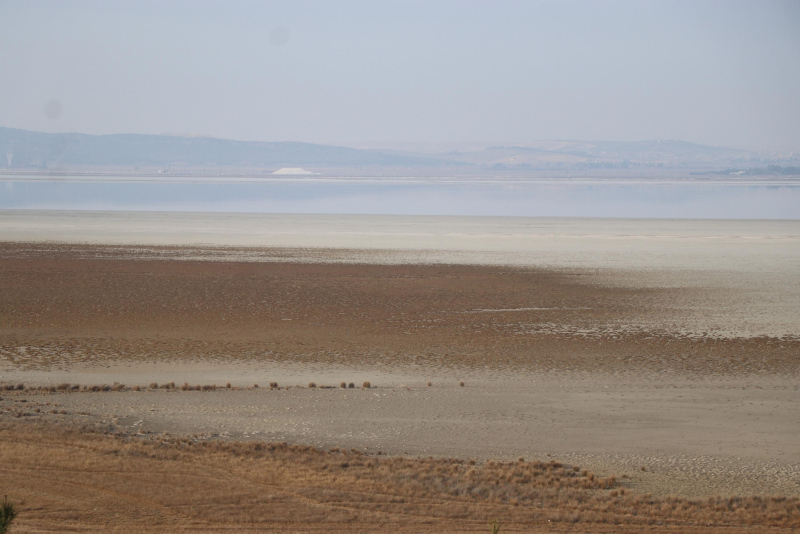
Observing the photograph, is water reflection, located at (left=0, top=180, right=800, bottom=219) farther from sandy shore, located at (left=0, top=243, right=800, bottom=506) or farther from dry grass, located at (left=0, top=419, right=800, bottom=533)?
dry grass, located at (left=0, top=419, right=800, bottom=533)

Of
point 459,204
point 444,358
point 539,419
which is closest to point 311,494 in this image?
point 539,419

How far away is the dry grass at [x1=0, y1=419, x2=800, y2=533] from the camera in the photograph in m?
7.87

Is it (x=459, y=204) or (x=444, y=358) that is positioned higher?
(x=459, y=204)

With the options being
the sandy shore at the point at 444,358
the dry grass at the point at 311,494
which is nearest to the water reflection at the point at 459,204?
the sandy shore at the point at 444,358

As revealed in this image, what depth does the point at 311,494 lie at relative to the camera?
8570 mm

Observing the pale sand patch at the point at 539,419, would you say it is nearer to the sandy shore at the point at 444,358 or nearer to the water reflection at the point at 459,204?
the sandy shore at the point at 444,358

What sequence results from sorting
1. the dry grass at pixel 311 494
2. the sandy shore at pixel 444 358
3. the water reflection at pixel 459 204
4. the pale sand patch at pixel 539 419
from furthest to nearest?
the water reflection at pixel 459 204, the sandy shore at pixel 444 358, the pale sand patch at pixel 539 419, the dry grass at pixel 311 494

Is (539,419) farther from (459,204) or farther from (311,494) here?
(459,204)

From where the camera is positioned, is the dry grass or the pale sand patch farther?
the pale sand patch

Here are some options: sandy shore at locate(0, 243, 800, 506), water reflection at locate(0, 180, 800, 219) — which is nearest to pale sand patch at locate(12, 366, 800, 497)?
sandy shore at locate(0, 243, 800, 506)

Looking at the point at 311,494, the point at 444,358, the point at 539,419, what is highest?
the point at 311,494

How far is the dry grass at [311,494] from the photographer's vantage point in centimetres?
787

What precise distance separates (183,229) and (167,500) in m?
36.1

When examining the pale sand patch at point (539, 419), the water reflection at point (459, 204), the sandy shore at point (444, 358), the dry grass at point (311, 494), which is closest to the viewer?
the dry grass at point (311, 494)
